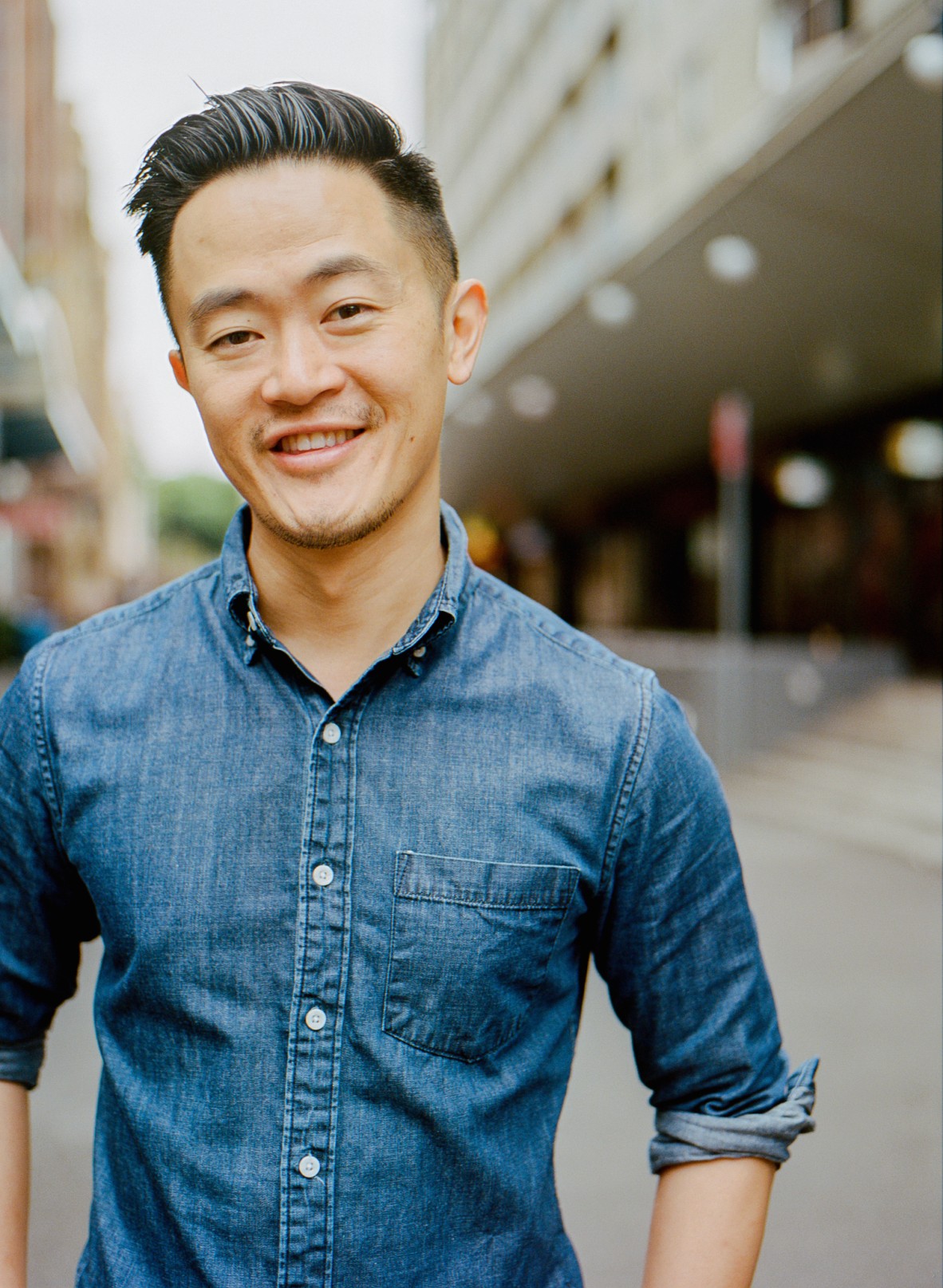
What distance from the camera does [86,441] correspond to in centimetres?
2989

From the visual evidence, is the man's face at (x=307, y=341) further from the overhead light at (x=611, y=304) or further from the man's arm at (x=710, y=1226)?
the overhead light at (x=611, y=304)

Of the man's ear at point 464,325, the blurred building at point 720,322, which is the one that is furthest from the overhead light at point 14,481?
the man's ear at point 464,325

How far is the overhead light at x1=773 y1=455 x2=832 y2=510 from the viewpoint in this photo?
18578 mm

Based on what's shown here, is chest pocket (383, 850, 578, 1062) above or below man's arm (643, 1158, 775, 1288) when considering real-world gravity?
above

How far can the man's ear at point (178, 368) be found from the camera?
146 cm

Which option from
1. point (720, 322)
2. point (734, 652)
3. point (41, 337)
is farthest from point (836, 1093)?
point (41, 337)

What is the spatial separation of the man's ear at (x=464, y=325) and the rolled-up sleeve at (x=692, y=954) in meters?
0.50

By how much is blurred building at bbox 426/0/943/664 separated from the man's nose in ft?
22.9

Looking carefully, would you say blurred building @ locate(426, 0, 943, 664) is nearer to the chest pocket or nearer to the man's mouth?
the man's mouth

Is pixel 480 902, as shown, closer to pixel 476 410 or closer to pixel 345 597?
pixel 345 597

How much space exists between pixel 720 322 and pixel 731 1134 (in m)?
12.9

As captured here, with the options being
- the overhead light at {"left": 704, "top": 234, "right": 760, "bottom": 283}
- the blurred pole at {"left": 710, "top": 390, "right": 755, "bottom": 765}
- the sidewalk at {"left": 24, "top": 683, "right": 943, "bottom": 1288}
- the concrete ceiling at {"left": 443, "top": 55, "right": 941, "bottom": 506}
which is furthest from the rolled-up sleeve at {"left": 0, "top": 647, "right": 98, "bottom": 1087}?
the overhead light at {"left": 704, "top": 234, "right": 760, "bottom": 283}

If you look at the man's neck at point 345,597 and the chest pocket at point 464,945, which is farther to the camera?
the man's neck at point 345,597

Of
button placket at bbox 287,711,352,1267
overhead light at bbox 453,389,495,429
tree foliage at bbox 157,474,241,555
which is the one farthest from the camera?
tree foliage at bbox 157,474,241,555
